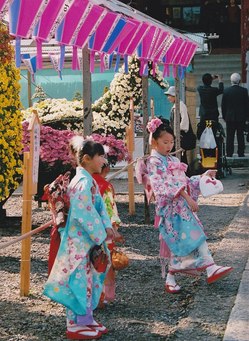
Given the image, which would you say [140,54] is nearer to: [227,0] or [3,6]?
[3,6]

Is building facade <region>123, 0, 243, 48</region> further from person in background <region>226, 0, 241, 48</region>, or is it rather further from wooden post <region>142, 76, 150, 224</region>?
wooden post <region>142, 76, 150, 224</region>

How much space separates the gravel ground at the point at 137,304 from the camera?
5777 millimetres

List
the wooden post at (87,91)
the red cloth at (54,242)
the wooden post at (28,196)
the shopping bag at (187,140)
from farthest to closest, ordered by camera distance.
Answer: the shopping bag at (187,140) → the wooden post at (87,91) → the wooden post at (28,196) → the red cloth at (54,242)

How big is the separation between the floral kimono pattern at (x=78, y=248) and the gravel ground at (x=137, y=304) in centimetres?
33

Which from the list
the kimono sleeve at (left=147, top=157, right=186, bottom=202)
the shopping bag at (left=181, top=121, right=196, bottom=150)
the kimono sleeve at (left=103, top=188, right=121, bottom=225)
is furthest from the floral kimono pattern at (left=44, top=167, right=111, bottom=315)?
the shopping bag at (left=181, top=121, right=196, bottom=150)

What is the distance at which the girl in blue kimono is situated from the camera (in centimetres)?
552

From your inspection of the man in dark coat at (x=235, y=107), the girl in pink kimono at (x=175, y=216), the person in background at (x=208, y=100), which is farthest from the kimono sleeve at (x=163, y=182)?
the man in dark coat at (x=235, y=107)

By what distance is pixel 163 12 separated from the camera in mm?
25906

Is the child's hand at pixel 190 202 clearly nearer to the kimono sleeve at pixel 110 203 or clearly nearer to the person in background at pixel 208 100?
the kimono sleeve at pixel 110 203

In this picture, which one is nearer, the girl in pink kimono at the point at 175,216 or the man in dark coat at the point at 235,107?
the girl in pink kimono at the point at 175,216

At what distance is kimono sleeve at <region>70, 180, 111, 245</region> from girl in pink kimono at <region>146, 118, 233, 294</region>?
143 cm

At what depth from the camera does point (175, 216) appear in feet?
22.8

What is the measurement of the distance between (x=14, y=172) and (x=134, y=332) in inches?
145

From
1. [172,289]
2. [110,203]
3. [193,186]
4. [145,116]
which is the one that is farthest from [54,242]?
[145,116]
